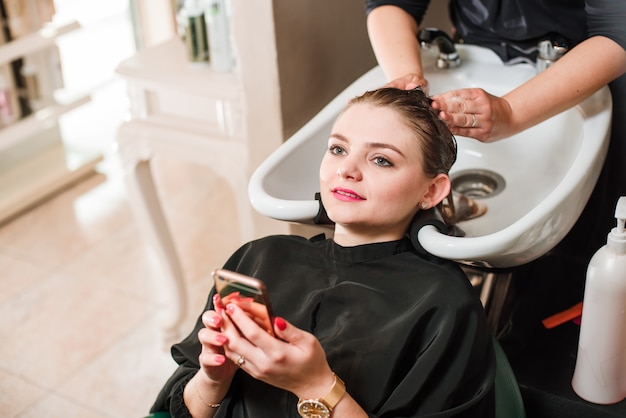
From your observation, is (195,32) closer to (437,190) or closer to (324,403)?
(437,190)

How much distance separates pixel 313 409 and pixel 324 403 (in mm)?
21

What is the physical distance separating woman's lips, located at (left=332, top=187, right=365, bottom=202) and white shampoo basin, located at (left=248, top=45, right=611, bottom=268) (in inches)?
4.8

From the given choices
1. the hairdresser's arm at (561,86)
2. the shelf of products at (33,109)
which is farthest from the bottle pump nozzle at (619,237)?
the shelf of products at (33,109)

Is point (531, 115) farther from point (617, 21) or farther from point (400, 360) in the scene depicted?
point (400, 360)

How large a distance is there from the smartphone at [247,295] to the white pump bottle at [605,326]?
580 millimetres

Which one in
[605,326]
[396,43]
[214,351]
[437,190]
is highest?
[396,43]

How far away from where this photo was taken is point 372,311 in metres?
1.29

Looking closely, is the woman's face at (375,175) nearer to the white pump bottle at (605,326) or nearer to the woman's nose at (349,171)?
the woman's nose at (349,171)

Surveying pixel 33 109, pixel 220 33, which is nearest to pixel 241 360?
pixel 220 33

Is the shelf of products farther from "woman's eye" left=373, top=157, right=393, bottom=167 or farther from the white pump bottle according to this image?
the white pump bottle

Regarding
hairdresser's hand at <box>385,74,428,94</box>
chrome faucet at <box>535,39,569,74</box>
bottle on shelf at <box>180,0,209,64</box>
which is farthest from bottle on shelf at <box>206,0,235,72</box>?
chrome faucet at <box>535,39,569,74</box>

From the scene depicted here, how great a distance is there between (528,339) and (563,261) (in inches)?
11.2

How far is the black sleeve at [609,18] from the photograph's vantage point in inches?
57.4

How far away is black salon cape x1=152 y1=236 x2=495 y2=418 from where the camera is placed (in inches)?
47.9
